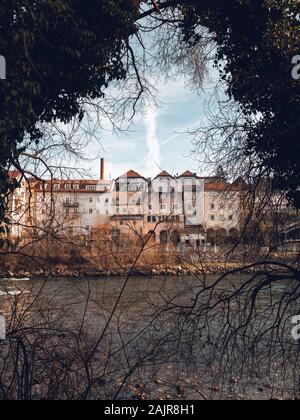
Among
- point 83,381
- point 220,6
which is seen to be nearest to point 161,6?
point 220,6

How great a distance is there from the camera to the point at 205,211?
5785 mm

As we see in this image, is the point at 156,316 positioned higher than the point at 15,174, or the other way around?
the point at 15,174

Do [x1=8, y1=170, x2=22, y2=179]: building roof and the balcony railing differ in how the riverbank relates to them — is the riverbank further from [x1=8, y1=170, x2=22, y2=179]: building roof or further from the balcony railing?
[x1=8, y1=170, x2=22, y2=179]: building roof

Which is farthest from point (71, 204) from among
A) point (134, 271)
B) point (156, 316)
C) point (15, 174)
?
point (156, 316)

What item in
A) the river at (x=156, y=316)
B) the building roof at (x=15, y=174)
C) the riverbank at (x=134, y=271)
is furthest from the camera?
the building roof at (x=15, y=174)

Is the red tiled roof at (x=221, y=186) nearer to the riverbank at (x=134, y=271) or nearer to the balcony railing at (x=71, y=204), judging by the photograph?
the riverbank at (x=134, y=271)

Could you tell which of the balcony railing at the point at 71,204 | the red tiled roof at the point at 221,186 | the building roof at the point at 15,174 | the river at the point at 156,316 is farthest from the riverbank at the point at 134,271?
the building roof at the point at 15,174

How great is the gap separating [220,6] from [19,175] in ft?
11.5

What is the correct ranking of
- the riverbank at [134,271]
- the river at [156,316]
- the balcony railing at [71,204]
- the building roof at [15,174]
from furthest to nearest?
the building roof at [15,174] → the balcony railing at [71,204] → the river at [156,316] → the riverbank at [134,271]

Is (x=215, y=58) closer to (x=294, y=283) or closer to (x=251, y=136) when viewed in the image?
(x=251, y=136)

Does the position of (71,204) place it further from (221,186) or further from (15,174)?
(221,186)

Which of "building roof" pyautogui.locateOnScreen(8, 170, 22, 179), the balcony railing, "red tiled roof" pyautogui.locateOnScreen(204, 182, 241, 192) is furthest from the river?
"building roof" pyautogui.locateOnScreen(8, 170, 22, 179)

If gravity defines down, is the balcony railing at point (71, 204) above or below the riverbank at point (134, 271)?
above

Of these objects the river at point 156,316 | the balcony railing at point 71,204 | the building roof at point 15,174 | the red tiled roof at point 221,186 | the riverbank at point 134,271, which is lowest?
the river at point 156,316
